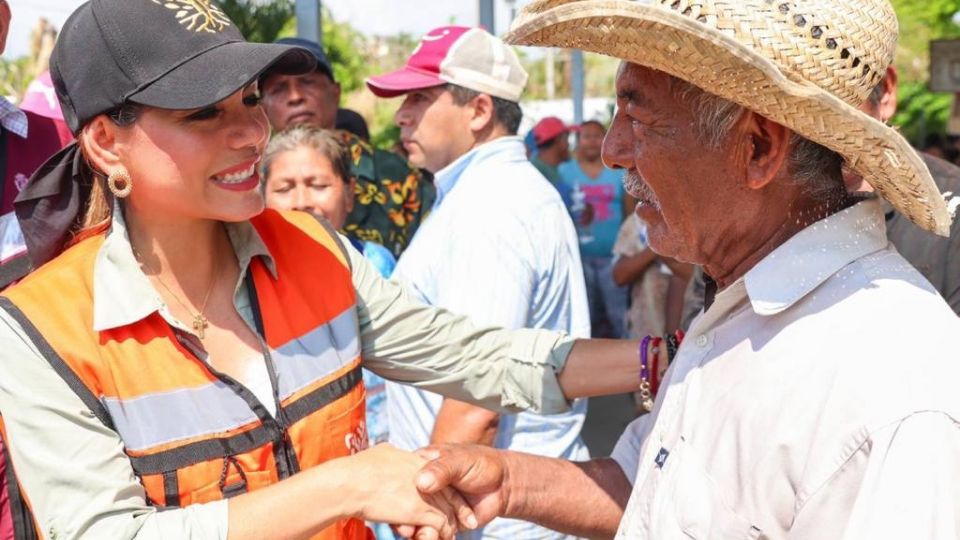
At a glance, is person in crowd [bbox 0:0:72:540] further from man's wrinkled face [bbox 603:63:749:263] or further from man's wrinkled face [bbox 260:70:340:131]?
man's wrinkled face [bbox 260:70:340:131]

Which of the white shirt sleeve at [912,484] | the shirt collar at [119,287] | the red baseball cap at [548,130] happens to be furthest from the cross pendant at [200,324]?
the red baseball cap at [548,130]

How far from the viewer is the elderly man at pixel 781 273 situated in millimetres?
1361

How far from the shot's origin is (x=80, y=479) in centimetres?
169

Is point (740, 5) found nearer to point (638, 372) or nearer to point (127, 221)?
point (638, 372)

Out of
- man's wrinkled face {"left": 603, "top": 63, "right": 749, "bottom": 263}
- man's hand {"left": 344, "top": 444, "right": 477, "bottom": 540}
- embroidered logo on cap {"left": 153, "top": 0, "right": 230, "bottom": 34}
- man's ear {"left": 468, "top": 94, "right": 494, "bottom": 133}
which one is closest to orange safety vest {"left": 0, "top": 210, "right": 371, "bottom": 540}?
man's hand {"left": 344, "top": 444, "right": 477, "bottom": 540}

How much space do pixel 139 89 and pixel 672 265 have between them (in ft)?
13.5

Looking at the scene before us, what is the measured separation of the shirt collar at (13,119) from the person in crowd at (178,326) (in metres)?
0.62

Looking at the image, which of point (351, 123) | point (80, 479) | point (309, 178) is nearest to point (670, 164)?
point (80, 479)

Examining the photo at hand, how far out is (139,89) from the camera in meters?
1.85

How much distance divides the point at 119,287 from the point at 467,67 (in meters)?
2.04

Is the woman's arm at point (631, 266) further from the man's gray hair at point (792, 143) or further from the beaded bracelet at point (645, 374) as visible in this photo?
the man's gray hair at point (792, 143)

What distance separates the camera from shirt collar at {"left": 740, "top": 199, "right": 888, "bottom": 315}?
1560mm

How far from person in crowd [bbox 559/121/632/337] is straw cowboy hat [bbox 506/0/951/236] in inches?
208

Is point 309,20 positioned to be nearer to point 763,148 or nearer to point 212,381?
point 212,381
